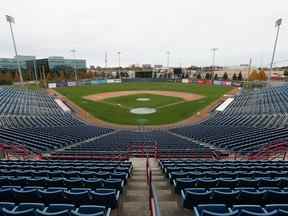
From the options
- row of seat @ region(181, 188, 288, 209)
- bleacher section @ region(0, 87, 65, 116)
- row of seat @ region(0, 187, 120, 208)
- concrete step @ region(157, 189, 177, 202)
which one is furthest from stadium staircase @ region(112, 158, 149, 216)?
bleacher section @ region(0, 87, 65, 116)

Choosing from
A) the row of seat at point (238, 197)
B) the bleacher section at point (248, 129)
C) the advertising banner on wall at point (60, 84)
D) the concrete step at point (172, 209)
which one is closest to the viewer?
the row of seat at point (238, 197)

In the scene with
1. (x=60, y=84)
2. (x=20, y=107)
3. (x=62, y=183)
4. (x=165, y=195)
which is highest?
(x=62, y=183)

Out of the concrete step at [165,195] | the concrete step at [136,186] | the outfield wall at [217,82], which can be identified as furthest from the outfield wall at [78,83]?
the concrete step at [165,195]

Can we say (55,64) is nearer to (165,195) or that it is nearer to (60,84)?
(60,84)

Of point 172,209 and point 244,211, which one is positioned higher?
point 244,211

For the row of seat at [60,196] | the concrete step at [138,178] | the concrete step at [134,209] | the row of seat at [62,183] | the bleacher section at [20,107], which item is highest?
the row of seat at [60,196]

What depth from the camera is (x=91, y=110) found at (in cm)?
4175

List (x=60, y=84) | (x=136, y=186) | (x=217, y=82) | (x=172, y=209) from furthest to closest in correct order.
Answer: (x=217, y=82) → (x=60, y=84) → (x=136, y=186) → (x=172, y=209)

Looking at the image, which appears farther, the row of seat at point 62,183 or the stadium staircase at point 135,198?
the row of seat at point 62,183

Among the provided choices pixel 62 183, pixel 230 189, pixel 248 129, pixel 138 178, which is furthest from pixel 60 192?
pixel 248 129

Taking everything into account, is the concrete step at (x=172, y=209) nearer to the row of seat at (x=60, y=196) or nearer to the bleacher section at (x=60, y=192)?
the bleacher section at (x=60, y=192)

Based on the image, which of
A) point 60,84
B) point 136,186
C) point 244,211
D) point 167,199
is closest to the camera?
point 244,211

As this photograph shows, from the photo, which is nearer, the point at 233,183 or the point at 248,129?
the point at 233,183

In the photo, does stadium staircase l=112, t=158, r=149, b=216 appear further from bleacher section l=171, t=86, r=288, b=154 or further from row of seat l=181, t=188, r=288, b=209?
bleacher section l=171, t=86, r=288, b=154
